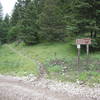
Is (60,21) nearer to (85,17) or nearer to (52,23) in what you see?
(52,23)

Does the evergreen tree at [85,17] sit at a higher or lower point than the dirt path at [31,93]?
higher

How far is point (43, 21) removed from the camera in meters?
24.1

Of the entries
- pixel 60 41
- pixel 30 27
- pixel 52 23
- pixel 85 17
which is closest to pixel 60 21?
pixel 52 23

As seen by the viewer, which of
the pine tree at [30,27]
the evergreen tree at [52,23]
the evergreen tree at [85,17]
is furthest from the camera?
the pine tree at [30,27]

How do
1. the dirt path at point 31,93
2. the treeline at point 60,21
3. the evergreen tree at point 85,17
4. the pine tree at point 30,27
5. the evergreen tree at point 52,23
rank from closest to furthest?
the dirt path at point 31,93
the evergreen tree at point 85,17
the treeline at point 60,21
the evergreen tree at point 52,23
the pine tree at point 30,27

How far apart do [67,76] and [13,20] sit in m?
41.7

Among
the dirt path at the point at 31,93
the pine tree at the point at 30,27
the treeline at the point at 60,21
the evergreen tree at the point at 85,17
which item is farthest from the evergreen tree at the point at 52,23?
the dirt path at the point at 31,93

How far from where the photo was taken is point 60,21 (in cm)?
2348

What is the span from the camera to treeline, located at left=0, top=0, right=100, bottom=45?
15.6m

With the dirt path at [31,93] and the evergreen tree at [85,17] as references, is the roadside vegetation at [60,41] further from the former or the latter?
the dirt path at [31,93]

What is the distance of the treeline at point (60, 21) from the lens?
51.3 ft

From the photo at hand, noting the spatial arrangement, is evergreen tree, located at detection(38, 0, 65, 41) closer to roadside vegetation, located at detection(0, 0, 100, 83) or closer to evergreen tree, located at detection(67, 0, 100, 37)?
roadside vegetation, located at detection(0, 0, 100, 83)

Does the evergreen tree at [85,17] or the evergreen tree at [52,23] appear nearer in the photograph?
the evergreen tree at [85,17]

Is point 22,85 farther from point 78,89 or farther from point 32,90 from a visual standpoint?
point 78,89
